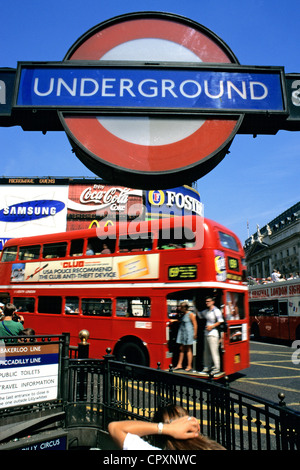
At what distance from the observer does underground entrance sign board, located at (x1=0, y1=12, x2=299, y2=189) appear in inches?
55.4

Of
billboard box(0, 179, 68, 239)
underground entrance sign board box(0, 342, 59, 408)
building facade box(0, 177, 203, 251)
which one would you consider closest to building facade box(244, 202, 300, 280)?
building facade box(0, 177, 203, 251)

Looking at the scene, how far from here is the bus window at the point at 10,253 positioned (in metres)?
12.0

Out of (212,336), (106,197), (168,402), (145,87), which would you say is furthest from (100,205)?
(145,87)

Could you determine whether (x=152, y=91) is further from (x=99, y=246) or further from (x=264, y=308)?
(x=264, y=308)

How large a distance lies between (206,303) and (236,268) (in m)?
1.47

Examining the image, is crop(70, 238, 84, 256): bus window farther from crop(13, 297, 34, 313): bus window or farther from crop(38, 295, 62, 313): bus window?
crop(13, 297, 34, 313): bus window

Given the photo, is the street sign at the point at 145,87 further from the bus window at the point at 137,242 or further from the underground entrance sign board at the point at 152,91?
the bus window at the point at 137,242

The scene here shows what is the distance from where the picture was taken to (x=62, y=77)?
151cm

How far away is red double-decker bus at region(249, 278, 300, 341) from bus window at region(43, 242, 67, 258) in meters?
10.8

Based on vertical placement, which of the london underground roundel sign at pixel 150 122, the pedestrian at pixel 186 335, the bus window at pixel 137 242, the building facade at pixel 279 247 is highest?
the building facade at pixel 279 247

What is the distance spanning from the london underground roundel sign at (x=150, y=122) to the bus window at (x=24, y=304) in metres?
10.6

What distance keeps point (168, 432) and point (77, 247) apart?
8716 mm

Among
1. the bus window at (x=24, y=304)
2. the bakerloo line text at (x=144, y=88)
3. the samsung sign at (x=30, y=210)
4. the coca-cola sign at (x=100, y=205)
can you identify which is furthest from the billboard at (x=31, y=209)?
the bakerloo line text at (x=144, y=88)
